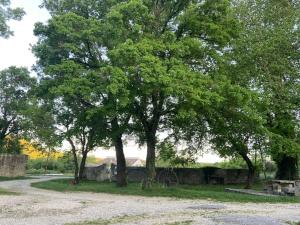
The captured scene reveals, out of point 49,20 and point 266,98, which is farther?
point 49,20

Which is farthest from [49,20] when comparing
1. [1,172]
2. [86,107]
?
[1,172]

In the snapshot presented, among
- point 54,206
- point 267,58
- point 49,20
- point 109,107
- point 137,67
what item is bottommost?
point 54,206

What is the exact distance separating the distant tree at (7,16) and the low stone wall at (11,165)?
2496 cm

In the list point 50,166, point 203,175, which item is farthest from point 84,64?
point 50,166

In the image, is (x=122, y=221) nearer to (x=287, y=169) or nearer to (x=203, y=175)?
(x=287, y=169)

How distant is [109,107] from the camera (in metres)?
25.5

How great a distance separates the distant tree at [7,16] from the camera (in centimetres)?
2646

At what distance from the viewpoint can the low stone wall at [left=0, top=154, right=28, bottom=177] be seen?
49438 mm

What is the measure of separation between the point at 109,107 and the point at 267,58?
10.4m

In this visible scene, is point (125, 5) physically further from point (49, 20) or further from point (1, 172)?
point (1, 172)

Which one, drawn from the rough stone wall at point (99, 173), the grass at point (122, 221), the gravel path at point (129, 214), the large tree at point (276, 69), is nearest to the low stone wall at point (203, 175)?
the rough stone wall at point (99, 173)

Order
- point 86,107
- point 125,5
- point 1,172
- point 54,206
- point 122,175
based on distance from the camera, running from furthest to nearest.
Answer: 1. point 1,172
2. point 122,175
3. point 86,107
4. point 125,5
5. point 54,206

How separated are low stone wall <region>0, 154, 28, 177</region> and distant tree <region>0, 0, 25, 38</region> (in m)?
25.0

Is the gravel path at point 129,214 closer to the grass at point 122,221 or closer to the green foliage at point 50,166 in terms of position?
the grass at point 122,221
